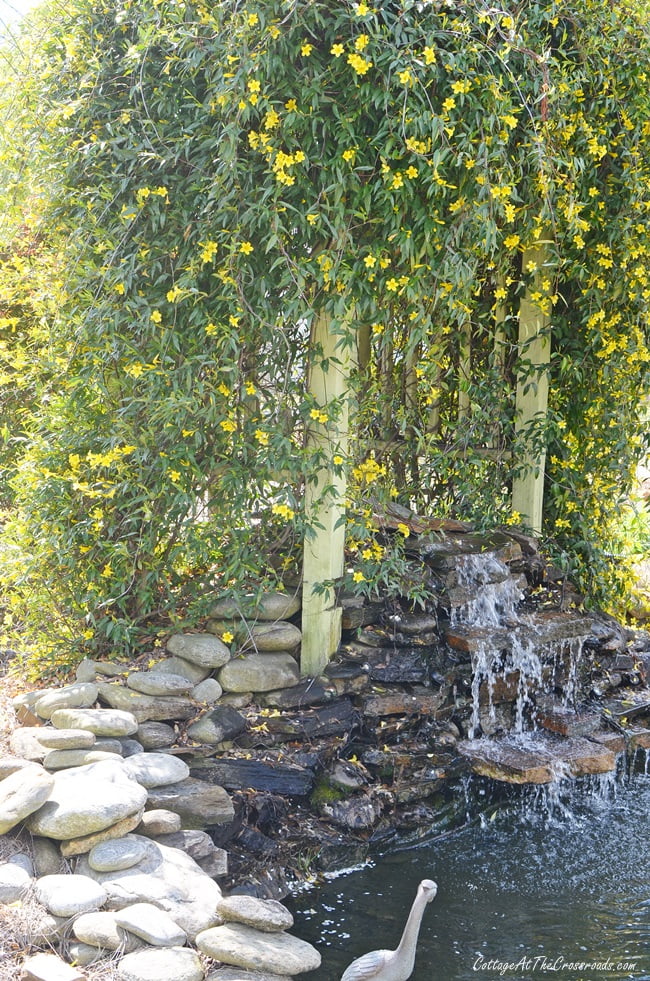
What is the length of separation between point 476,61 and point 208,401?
1674 millimetres

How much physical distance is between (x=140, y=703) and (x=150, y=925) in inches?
43.9

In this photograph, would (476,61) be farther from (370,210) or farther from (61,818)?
(61,818)

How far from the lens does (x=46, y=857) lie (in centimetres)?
296

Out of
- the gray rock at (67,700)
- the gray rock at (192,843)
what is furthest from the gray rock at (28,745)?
the gray rock at (192,843)

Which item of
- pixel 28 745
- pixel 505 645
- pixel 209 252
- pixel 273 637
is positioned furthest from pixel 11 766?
pixel 505 645

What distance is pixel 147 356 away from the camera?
3906 millimetres

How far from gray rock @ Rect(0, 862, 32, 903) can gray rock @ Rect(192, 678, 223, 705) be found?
113 centimetres

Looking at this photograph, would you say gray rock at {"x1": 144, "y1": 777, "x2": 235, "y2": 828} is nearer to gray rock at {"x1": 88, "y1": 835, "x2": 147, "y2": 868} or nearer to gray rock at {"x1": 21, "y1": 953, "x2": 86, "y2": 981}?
gray rock at {"x1": 88, "y1": 835, "x2": 147, "y2": 868}

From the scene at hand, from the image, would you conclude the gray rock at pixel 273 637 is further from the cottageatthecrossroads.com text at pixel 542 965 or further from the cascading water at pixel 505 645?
the cottageatthecrossroads.com text at pixel 542 965

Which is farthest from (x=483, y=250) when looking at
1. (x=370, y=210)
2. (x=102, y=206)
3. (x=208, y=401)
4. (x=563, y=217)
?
(x=102, y=206)

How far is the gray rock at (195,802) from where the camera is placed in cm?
337

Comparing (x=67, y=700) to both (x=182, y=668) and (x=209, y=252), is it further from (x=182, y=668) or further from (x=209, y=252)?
(x=209, y=252)

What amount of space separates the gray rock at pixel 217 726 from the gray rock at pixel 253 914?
908mm

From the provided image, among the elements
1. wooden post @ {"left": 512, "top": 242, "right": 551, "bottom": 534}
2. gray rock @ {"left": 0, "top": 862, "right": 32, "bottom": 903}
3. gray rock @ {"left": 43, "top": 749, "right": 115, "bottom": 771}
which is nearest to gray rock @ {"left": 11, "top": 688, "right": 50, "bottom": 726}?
gray rock @ {"left": 43, "top": 749, "right": 115, "bottom": 771}
